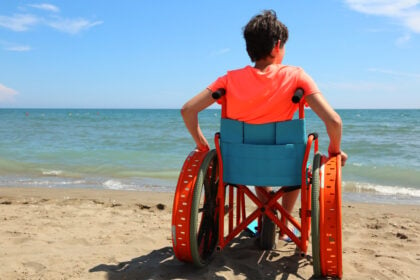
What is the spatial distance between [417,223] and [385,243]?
1016 mm

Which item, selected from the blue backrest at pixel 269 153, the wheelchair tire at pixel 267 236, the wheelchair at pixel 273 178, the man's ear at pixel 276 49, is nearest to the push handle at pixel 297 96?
the wheelchair at pixel 273 178

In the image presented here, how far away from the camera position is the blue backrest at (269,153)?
2564 millimetres

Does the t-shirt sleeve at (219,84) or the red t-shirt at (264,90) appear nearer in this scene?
the red t-shirt at (264,90)

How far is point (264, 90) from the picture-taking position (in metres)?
2.51

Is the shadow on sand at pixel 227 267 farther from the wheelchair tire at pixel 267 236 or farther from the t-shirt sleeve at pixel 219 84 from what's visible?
the t-shirt sleeve at pixel 219 84

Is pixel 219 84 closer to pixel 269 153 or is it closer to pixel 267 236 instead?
pixel 269 153

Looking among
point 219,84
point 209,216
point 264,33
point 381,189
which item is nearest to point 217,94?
point 219,84

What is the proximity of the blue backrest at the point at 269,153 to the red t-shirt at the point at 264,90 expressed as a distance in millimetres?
66

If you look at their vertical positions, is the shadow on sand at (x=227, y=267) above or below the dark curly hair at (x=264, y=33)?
below

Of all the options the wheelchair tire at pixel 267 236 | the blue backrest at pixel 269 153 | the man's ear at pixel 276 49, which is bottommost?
the wheelchair tire at pixel 267 236

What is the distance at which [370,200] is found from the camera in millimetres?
5930

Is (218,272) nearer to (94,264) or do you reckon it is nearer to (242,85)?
(94,264)

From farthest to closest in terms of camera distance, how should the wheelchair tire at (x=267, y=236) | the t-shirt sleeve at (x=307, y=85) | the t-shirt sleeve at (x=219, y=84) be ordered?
the wheelchair tire at (x=267, y=236), the t-shirt sleeve at (x=219, y=84), the t-shirt sleeve at (x=307, y=85)

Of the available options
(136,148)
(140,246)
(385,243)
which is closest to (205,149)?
(140,246)
